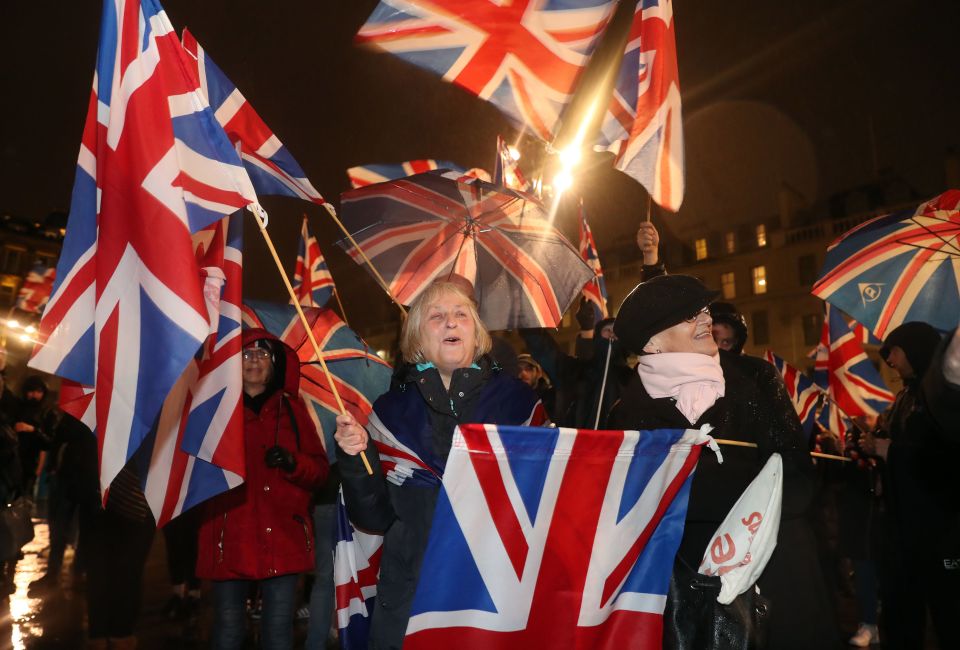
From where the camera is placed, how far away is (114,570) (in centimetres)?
455

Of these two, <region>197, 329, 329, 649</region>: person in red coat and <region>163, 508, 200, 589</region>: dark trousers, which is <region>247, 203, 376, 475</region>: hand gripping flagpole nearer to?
<region>197, 329, 329, 649</region>: person in red coat

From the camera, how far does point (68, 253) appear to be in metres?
3.25

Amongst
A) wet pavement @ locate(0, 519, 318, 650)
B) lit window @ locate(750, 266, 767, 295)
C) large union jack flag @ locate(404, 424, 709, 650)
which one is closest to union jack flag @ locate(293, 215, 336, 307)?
wet pavement @ locate(0, 519, 318, 650)

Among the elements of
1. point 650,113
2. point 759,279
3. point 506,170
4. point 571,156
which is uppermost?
point 759,279

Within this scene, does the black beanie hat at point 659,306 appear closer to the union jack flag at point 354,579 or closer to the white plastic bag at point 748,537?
the white plastic bag at point 748,537

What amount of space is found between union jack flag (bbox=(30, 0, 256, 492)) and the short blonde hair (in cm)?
88

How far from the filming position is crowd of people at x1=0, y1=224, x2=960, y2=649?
278 cm

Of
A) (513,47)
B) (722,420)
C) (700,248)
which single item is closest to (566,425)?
(722,420)

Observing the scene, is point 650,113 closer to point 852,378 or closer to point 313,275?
point 852,378

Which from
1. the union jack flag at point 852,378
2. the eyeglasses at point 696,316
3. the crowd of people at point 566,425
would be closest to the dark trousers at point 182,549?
the crowd of people at point 566,425

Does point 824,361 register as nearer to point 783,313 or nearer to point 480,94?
point 480,94

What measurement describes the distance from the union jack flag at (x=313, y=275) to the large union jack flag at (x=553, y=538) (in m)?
7.89

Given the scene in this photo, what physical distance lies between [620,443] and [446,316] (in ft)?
3.50

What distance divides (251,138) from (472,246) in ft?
6.48
